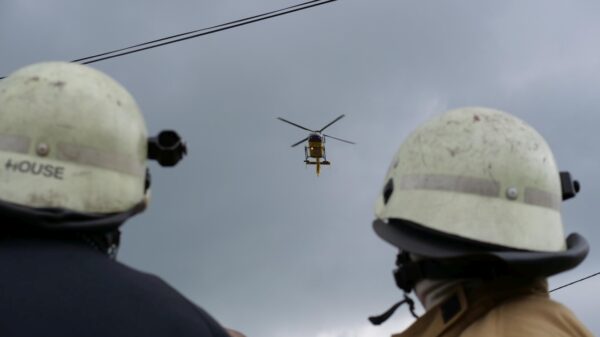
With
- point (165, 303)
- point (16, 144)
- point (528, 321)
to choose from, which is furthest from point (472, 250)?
point (16, 144)

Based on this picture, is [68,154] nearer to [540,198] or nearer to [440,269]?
[440,269]

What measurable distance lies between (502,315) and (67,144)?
1.73 metres

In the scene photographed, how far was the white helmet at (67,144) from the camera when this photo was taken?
321 centimetres

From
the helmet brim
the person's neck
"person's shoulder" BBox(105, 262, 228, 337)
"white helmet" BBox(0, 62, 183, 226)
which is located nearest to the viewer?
"person's shoulder" BBox(105, 262, 228, 337)

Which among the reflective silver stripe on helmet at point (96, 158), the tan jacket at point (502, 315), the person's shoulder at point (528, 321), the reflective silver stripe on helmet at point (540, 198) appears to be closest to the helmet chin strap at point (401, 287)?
the tan jacket at point (502, 315)

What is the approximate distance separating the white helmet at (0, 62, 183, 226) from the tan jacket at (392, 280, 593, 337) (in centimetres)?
127

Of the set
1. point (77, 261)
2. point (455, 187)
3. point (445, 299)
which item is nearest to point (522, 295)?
point (445, 299)

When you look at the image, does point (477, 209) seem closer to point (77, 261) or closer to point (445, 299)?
point (445, 299)

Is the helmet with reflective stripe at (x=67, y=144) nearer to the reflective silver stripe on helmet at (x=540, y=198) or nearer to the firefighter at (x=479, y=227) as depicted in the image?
the firefighter at (x=479, y=227)

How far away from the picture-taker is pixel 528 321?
3275mm

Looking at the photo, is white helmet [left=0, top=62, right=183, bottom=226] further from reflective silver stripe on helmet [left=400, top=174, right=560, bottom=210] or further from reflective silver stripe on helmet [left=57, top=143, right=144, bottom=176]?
reflective silver stripe on helmet [left=400, top=174, right=560, bottom=210]

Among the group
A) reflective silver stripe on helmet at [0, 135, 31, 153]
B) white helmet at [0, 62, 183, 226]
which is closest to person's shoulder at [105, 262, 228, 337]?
white helmet at [0, 62, 183, 226]

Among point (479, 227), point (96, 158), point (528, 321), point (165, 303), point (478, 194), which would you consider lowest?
point (528, 321)

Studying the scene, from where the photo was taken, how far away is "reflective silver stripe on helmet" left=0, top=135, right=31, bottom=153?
3287 mm
